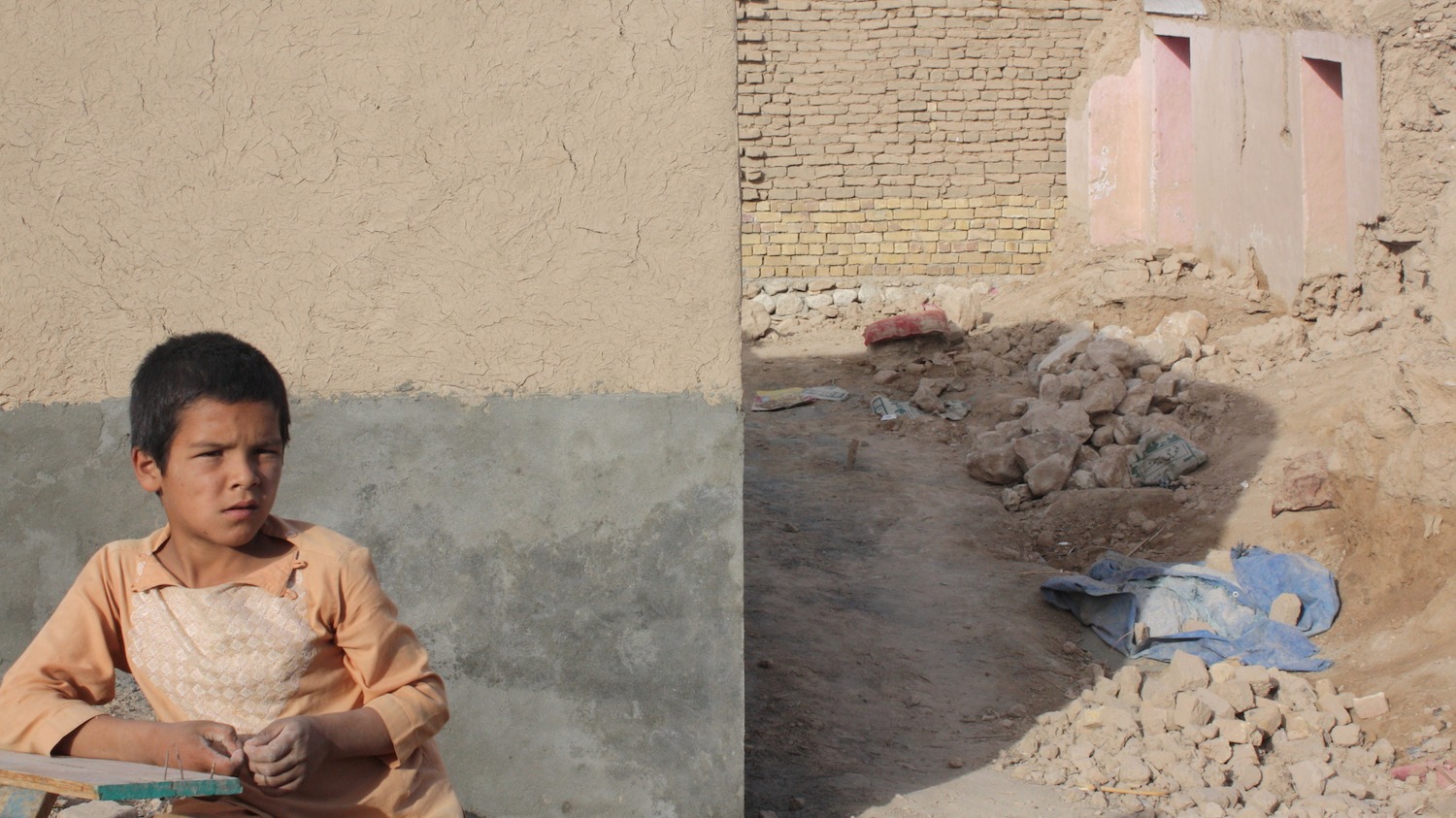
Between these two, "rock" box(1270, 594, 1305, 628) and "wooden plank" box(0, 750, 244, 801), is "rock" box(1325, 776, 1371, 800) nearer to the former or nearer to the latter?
"rock" box(1270, 594, 1305, 628)

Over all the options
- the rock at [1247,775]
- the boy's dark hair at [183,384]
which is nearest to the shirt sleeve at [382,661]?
the boy's dark hair at [183,384]

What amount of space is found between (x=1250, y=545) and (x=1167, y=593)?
30.2 inches

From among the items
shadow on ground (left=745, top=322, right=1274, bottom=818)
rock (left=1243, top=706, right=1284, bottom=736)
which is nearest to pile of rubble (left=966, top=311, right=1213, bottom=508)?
shadow on ground (left=745, top=322, right=1274, bottom=818)

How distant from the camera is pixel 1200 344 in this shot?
920 cm

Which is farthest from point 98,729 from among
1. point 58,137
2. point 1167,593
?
point 1167,593

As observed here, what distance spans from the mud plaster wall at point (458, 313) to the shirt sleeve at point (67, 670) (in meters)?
1.50

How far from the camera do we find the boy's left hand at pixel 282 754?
5.40 feet

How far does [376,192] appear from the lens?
3.33 m

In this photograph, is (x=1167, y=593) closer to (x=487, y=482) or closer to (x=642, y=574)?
(x=642, y=574)

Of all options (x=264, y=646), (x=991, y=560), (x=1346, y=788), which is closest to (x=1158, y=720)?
(x=1346, y=788)

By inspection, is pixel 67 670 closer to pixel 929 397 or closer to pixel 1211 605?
pixel 1211 605

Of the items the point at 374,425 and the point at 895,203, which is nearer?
the point at 374,425

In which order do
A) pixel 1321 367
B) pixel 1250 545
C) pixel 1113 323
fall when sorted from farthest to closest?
pixel 1113 323 < pixel 1321 367 < pixel 1250 545

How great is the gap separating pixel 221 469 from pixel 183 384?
13 centimetres
